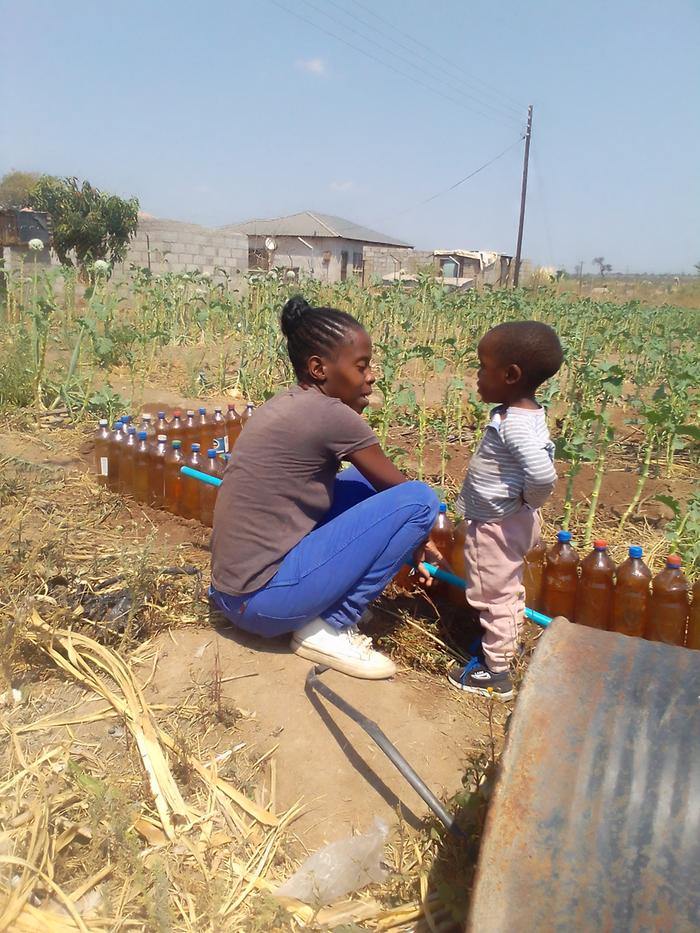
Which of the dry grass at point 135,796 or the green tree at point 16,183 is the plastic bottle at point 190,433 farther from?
the green tree at point 16,183

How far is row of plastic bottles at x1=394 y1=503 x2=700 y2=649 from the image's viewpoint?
3.10 m

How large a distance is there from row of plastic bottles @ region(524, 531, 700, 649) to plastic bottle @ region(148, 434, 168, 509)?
2.30 meters

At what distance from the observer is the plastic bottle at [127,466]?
15.3 ft

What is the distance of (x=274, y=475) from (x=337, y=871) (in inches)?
53.4

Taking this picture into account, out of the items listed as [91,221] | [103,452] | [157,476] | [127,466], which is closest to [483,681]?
[157,476]

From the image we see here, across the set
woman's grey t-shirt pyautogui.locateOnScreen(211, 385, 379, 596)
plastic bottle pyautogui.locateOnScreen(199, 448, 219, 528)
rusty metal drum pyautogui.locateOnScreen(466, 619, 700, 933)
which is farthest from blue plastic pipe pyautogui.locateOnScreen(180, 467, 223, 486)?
rusty metal drum pyautogui.locateOnScreen(466, 619, 700, 933)

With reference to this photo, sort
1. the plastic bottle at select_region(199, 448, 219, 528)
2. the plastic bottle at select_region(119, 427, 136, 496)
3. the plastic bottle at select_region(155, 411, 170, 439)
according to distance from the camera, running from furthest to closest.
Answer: the plastic bottle at select_region(155, 411, 170, 439)
the plastic bottle at select_region(119, 427, 136, 496)
the plastic bottle at select_region(199, 448, 219, 528)

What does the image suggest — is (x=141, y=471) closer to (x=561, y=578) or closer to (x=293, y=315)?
(x=293, y=315)

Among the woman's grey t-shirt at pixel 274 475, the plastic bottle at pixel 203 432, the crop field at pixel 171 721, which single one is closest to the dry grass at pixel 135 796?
the crop field at pixel 171 721

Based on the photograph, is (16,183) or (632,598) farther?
(16,183)

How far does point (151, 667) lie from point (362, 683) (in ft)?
2.68

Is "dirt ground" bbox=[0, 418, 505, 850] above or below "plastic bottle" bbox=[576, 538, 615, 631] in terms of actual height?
below

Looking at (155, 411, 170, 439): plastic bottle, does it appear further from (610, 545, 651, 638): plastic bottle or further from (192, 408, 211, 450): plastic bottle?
(610, 545, 651, 638): plastic bottle

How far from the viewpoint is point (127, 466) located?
4.70 m
